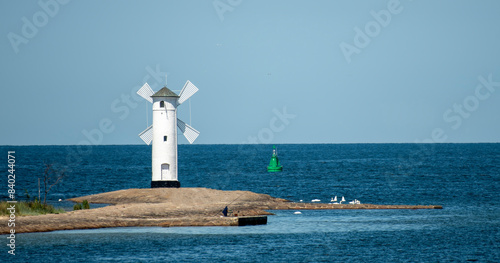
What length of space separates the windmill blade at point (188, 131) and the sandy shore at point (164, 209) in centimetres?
582

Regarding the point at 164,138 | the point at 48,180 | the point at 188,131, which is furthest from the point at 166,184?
the point at 48,180

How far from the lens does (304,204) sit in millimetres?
60875

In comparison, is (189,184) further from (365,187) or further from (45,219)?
(45,219)

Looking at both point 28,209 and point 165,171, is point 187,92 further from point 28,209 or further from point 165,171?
point 28,209

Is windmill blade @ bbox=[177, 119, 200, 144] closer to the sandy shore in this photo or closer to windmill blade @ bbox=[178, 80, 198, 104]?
windmill blade @ bbox=[178, 80, 198, 104]

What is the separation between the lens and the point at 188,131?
6397 centimetres

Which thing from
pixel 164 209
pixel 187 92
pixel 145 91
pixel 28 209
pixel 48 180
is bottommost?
pixel 164 209

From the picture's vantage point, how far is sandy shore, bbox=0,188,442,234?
149ft

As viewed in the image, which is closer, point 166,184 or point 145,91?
point 166,184

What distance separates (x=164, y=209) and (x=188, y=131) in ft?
44.4

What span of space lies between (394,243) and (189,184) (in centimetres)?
5098

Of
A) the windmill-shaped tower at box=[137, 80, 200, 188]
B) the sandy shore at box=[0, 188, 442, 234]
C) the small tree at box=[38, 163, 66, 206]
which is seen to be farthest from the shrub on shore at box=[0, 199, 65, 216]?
the windmill-shaped tower at box=[137, 80, 200, 188]

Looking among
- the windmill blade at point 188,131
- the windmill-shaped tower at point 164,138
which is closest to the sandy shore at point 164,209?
the windmill-shaped tower at point 164,138

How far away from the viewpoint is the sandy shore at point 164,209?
45.4 meters
